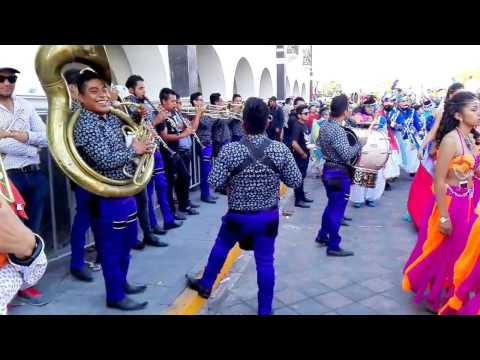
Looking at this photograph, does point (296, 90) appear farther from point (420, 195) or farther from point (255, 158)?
point (255, 158)

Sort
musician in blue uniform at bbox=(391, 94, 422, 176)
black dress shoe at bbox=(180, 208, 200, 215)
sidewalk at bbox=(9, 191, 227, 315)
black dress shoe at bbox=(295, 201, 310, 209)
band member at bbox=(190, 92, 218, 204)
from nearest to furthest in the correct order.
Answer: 1. sidewalk at bbox=(9, 191, 227, 315)
2. black dress shoe at bbox=(180, 208, 200, 215)
3. band member at bbox=(190, 92, 218, 204)
4. black dress shoe at bbox=(295, 201, 310, 209)
5. musician in blue uniform at bbox=(391, 94, 422, 176)

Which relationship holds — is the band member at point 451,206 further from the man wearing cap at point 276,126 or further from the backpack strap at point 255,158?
the man wearing cap at point 276,126

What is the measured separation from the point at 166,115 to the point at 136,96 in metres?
0.51

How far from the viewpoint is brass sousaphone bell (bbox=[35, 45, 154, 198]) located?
2881 millimetres

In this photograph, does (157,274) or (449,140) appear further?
(157,274)

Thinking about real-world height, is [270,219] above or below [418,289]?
above

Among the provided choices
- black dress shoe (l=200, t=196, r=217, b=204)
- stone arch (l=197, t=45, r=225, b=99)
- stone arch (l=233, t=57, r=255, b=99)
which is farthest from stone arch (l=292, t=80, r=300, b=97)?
black dress shoe (l=200, t=196, r=217, b=204)

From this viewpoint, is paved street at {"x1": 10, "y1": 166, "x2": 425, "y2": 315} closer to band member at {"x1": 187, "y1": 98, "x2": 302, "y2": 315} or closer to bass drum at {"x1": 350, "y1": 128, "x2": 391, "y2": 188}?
band member at {"x1": 187, "y1": 98, "x2": 302, "y2": 315}

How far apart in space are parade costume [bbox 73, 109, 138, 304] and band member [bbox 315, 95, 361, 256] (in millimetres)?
2242

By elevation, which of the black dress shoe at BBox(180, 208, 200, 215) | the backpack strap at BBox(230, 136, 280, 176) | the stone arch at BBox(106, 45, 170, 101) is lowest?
the black dress shoe at BBox(180, 208, 200, 215)

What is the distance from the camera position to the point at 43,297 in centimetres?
364

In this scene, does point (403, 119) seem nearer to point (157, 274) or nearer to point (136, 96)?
point (136, 96)

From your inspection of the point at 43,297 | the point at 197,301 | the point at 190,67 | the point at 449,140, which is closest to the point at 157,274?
the point at 197,301

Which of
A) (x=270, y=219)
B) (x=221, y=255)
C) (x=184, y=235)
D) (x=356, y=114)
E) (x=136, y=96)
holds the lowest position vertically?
(x=184, y=235)
